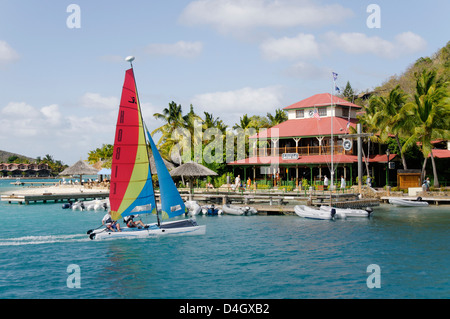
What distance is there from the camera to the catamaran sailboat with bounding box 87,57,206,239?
76.5 feet

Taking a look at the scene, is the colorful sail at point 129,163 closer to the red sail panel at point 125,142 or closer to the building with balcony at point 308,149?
the red sail panel at point 125,142

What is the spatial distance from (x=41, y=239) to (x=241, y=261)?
13.6 metres

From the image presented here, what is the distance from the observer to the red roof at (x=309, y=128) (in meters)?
51.2

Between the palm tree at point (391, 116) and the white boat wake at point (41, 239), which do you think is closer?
the white boat wake at point (41, 239)

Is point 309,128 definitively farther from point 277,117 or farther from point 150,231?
point 150,231

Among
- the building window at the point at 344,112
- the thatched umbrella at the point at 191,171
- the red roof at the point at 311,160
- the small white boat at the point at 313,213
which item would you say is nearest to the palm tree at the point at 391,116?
the red roof at the point at 311,160

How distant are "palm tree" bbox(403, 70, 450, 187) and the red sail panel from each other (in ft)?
107

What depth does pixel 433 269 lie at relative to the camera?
1945 cm

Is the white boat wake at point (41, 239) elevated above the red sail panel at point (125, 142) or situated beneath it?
situated beneath

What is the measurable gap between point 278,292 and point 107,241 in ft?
44.4

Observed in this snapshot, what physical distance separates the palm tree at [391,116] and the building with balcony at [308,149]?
315 cm

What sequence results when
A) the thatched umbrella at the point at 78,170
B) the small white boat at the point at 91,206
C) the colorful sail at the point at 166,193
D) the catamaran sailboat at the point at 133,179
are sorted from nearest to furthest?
the catamaran sailboat at the point at 133,179
the colorful sail at the point at 166,193
the small white boat at the point at 91,206
the thatched umbrella at the point at 78,170
